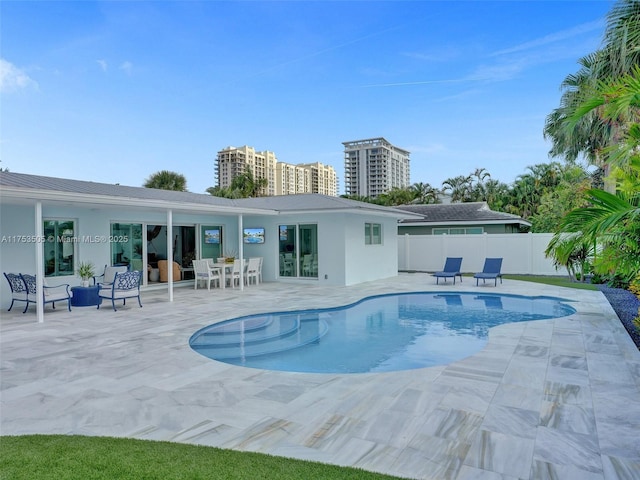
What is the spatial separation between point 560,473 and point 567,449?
18.8 inches

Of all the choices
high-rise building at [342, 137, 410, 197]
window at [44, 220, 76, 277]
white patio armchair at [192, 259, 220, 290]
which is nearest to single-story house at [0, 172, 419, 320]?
window at [44, 220, 76, 277]

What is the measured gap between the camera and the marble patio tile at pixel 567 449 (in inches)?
138

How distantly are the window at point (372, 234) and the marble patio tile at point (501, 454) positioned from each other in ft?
44.8

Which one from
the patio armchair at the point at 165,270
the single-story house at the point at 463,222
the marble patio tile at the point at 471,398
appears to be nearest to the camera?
the marble patio tile at the point at 471,398

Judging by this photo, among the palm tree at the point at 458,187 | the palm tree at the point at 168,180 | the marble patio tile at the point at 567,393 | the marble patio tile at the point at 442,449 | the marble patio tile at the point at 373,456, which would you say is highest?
the palm tree at the point at 458,187

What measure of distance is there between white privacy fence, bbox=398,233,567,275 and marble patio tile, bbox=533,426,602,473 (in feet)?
54.8

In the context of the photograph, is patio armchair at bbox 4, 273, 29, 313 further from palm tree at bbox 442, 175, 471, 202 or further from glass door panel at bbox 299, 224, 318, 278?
palm tree at bbox 442, 175, 471, 202

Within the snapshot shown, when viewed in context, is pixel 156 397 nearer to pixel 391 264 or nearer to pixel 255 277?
pixel 255 277

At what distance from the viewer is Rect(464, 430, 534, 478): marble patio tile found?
3.38 meters

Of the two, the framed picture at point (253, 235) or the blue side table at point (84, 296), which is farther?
the framed picture at point (253, 235)

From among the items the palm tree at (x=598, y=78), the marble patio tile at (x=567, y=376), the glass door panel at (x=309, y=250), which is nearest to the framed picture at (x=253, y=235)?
the glass door panel at (x=309, y=250)

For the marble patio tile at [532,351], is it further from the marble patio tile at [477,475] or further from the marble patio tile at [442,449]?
the marble patio tile at [477,475]

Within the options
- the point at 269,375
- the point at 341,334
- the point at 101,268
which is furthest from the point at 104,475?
the point at 101,268

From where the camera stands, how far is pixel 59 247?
12.7m
